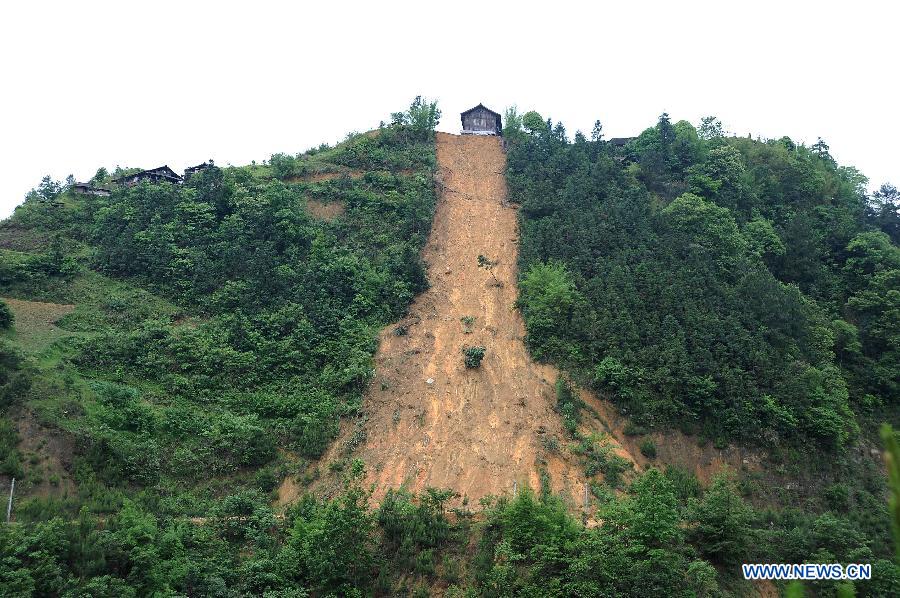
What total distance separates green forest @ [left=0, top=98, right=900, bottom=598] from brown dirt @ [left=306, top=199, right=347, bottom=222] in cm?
12

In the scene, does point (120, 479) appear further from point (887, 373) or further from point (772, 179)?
point (772, 179)

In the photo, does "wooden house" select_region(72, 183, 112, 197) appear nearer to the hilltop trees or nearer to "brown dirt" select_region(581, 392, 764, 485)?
the hilltop trees

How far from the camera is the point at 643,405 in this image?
21.6 metres

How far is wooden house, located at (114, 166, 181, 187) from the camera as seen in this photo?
34219 mm

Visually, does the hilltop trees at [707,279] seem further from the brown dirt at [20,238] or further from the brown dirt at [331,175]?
the brown dirt at [20,238]

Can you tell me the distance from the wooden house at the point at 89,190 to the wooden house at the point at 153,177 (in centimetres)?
108

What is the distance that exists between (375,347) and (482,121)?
22.4 meters

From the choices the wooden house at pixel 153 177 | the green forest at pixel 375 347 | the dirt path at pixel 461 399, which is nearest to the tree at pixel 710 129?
the green forest at pixel 375 347

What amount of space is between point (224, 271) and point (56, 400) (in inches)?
362

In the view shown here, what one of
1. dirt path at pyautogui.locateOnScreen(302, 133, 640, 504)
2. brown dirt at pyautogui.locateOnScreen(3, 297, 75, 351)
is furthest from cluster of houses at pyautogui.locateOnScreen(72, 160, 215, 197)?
dirt path at pyautogui.locateOnScreen(302, 133, 640, 504)

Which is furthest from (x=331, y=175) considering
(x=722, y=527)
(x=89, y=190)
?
(x=722, y=527)

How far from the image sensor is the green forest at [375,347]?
50.6 feet

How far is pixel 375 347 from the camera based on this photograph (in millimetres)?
24562

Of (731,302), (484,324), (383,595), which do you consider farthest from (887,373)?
(383,595)
